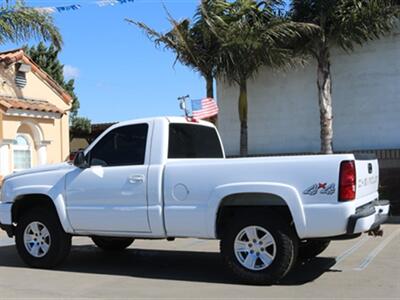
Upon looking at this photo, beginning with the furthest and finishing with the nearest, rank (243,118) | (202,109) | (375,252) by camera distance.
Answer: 1. (243,118)
2. (202,109)
3. (375,252)

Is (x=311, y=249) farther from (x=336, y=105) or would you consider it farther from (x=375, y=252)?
(x=336, y=105)

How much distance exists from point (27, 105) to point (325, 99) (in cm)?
914

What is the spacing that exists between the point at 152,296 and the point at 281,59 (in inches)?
447

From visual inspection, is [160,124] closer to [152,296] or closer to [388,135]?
[152,296]

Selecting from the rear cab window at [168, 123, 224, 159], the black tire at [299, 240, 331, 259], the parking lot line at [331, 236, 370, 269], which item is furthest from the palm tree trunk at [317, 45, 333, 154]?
the black tire at [299, 240, 331, 259]

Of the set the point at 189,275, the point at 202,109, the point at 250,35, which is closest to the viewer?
the point at 189,275

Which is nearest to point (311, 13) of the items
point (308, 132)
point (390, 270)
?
point (308, 132)

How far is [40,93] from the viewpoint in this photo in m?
20.1

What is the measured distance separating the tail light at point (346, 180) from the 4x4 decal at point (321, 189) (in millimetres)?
101

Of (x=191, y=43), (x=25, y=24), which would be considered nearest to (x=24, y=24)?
(x=25, y=24)

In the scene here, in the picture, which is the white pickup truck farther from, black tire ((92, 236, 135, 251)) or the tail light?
black tire ((92, 236, 135, 251))

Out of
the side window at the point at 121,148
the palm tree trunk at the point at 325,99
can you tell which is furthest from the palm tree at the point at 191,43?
the side window at the point at 121,148

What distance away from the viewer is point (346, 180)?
683 centimetres

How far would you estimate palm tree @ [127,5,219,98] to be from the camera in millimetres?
16984
